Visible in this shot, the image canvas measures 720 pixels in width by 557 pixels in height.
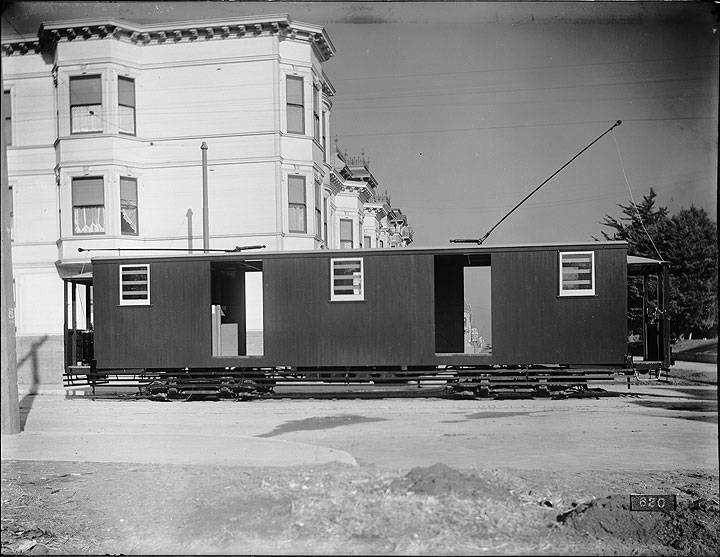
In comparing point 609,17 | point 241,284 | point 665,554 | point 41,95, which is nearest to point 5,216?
point 41,95

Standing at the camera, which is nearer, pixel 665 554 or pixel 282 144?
pixel 665 554

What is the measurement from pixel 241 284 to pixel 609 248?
4827 mm

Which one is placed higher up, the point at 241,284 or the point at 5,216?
the point at 5,216

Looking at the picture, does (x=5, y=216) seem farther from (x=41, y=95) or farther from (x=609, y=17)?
(x=609, y=17)

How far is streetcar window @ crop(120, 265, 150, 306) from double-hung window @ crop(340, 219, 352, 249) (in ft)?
8.03

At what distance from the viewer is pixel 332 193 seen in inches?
260

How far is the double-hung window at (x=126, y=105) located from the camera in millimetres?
5154

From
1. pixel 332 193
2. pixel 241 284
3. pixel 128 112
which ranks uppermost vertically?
pixel 128 112

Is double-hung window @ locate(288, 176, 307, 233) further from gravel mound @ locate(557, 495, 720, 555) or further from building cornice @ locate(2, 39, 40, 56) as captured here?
gravel mound @ locate(557, 495, 720, 555)

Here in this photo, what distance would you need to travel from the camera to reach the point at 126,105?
5.19 meters

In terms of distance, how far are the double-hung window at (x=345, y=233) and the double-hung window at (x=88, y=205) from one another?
306cm

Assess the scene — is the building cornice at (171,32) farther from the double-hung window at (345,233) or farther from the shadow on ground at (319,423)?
the shadow on ground at (319,423)

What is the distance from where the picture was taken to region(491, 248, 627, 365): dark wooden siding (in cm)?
711

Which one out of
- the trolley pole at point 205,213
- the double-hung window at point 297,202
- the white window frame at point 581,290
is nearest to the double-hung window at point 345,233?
the double-hung window at point 297,202
